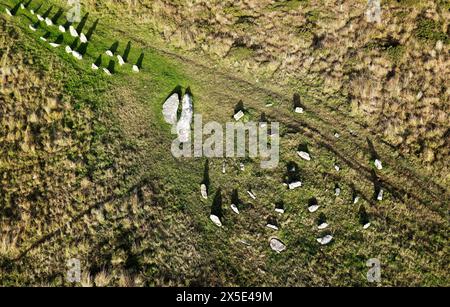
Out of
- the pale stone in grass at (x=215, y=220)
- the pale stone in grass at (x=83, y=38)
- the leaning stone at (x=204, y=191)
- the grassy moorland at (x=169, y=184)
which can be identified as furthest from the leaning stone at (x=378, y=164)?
the pale stone in grass at (x=83, y=38)

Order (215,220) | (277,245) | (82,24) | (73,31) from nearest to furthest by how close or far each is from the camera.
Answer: (277,245), (215,220), (73,31), (82,24)

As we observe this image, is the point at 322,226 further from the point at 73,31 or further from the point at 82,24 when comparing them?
the point at 82,24

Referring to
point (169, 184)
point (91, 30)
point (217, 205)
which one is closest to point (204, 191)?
point (217, 205)

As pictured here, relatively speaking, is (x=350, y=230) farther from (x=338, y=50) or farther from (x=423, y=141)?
(x=338, y=50)

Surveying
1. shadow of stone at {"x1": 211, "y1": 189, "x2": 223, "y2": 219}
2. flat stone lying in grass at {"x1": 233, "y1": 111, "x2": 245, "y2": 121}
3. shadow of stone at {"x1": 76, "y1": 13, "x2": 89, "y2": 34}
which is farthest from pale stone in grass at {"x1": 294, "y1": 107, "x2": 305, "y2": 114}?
shadow of stone at {"x1": 76, "y1": 13, "x2": 89, "y2": 34}

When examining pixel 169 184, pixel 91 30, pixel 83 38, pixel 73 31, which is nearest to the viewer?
pixel 169 184

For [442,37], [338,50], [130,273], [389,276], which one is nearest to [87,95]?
[130,273]
